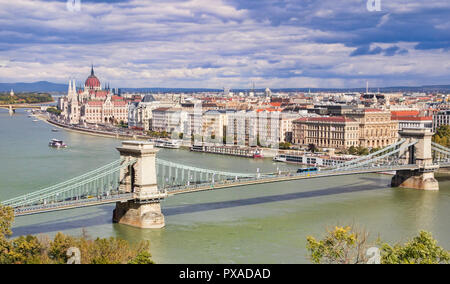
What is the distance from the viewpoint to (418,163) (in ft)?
63.2

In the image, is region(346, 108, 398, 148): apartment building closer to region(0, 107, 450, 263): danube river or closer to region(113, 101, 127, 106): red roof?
region(0, 107, 450, 263): danube river

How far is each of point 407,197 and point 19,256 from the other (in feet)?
38.3

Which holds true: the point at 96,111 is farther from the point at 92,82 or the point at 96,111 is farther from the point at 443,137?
the point at 443,137

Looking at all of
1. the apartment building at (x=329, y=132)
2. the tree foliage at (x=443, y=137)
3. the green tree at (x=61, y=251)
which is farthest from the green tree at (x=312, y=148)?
the green tree at (x=61, y=251)

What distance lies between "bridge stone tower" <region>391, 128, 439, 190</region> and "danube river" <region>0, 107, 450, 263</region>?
452 mm

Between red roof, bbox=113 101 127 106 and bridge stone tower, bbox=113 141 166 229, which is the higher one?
Result: red roof, bbox=113 101 127 106

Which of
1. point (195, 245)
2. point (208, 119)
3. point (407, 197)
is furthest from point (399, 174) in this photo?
point (208, 119)

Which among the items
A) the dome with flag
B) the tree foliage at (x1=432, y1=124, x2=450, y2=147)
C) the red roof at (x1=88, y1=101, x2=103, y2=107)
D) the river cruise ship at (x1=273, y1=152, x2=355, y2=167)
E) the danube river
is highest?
the dome with flag

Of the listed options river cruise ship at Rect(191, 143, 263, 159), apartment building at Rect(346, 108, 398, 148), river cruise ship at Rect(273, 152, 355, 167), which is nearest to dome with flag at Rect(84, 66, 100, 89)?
river cruise ship at Rect(191, 143, 263, 159)

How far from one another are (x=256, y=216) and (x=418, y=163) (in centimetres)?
771

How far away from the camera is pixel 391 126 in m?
32.6

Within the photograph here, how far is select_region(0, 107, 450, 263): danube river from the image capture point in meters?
10.9

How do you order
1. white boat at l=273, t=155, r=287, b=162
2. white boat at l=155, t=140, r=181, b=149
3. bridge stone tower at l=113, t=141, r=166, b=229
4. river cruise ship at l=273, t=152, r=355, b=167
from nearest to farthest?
bridge stone tower at l=113, t=141, r=166, b=229
river cruise ship at l=273, t=152, r=355, b=167
white boat at l=273, t=155, r=287, b=162
white boat at l=155, t=140, r=181, b=149

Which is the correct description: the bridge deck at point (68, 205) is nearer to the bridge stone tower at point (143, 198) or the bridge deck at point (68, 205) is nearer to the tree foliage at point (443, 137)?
the bridge stone tower at point (143, 198)
